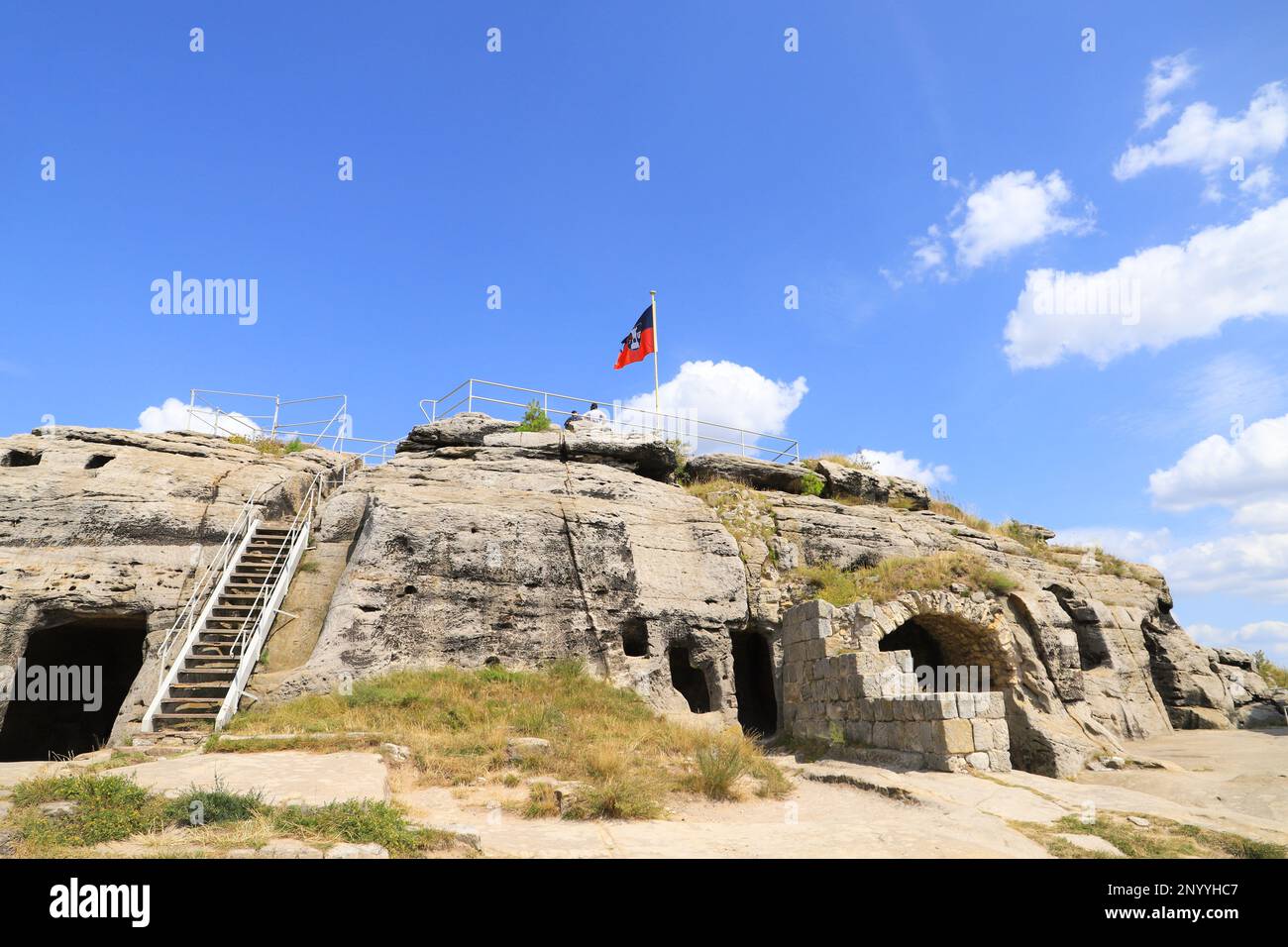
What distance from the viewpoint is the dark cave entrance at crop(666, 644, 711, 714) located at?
57.1ft

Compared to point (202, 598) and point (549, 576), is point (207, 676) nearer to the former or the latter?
point (202, 598)

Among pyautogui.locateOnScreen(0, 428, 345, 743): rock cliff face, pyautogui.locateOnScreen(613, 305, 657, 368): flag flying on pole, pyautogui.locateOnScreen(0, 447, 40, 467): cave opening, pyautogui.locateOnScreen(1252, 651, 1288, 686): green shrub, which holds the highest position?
pyautogui.locateOnScreen(613, 305, 657, 368): flag flying on pole

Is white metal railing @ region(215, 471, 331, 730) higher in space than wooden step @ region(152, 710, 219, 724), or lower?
higher

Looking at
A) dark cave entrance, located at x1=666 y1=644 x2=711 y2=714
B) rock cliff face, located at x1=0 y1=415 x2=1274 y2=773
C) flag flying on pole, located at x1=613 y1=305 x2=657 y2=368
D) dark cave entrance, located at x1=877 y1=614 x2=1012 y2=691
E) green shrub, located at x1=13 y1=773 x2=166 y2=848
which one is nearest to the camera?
green shrub, located at x1=13 y1=773 x2=166 y2=848

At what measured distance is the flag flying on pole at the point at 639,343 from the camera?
23500mm

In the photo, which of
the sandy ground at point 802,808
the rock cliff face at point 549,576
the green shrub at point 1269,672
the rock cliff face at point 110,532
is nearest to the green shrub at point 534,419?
the rock cliff face at point 549,576

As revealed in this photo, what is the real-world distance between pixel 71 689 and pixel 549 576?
454 inches

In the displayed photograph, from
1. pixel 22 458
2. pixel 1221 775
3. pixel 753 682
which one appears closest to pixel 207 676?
Result: pixel 22 458

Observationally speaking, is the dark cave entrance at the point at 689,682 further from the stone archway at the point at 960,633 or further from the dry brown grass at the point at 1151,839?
the dry brown grass at the point at 1151,839

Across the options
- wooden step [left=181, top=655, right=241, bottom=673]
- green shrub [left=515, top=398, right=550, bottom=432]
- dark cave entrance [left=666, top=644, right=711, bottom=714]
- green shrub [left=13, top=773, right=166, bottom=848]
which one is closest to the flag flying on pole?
green shrub [left=515, top=398, right=550, bottom=432]

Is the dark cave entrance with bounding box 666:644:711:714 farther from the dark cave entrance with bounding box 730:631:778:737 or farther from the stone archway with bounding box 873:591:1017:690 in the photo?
the stone archway with bounding box 873:591:1017:690

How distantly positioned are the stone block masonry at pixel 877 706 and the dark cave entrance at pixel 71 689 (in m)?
13.2

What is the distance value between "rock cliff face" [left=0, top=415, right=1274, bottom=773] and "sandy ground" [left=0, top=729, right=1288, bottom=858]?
2272 millimetres
